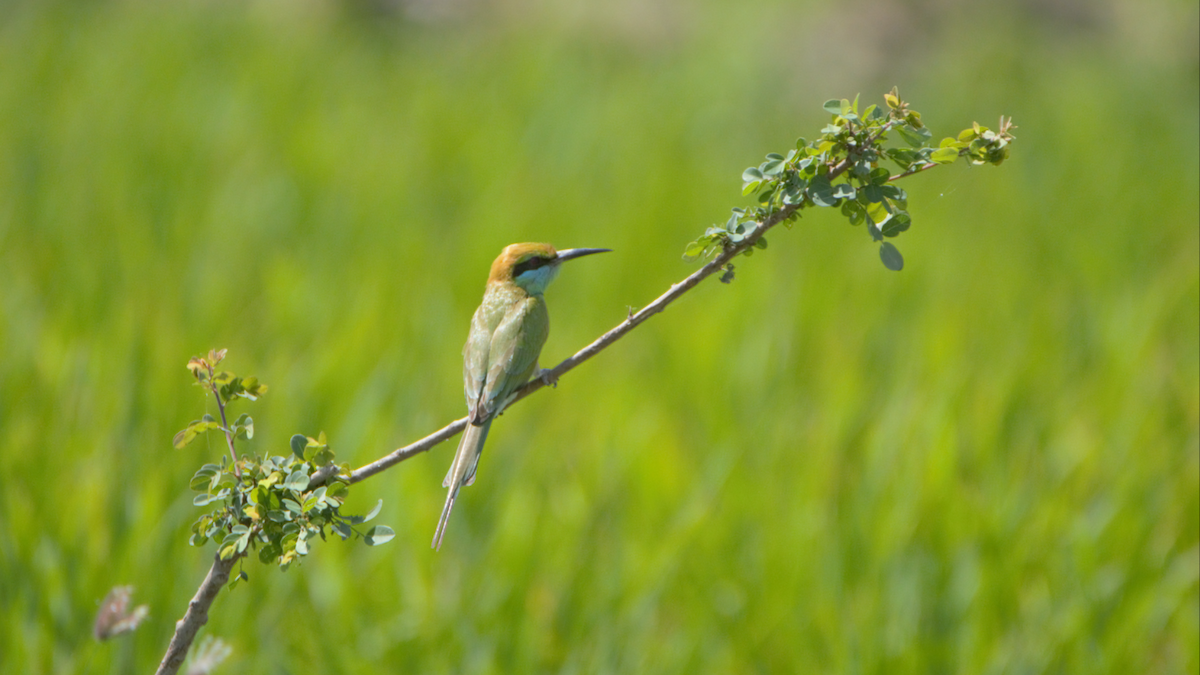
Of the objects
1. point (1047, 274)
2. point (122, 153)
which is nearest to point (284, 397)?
point (122, 153)

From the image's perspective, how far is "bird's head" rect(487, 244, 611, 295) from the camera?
1058mm

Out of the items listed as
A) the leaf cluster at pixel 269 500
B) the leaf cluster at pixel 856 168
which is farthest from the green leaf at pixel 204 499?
the leaf cluster at pixel 856 168

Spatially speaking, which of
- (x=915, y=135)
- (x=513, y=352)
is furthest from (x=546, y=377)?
(x=915, y=135)

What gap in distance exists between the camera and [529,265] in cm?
107

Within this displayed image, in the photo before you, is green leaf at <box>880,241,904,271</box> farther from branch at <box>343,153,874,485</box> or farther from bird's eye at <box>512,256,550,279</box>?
bird's eye at <box>512,256,550,279</box>

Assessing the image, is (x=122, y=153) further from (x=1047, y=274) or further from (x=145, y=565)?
(x=1047, y=274)

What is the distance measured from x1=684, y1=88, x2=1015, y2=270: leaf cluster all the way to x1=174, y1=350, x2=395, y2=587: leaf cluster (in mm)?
329

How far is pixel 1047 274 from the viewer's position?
306 cm

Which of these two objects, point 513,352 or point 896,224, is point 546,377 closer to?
point 513,352

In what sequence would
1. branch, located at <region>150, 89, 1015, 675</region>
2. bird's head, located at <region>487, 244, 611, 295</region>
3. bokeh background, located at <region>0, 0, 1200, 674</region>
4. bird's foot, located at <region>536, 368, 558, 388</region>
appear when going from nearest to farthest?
branch, located at <region>150, 89, 1015, 675</region> < bird's foot, located at <region>536, 368, 558, 388</region> < bird's head, located at <region>487, 244, 611, 295</region> < bokeh background, located at <region>0, 0, 1200, 674</region>

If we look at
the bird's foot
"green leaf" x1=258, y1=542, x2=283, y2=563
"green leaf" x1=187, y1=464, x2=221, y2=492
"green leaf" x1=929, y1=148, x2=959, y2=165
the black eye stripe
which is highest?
the black eye stripe

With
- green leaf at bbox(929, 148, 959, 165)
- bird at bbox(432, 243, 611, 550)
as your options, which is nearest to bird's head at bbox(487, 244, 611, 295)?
bird at bbox(432, 243, 611, 550)

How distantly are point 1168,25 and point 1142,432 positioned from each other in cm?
563

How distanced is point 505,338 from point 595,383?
4.64 feet
